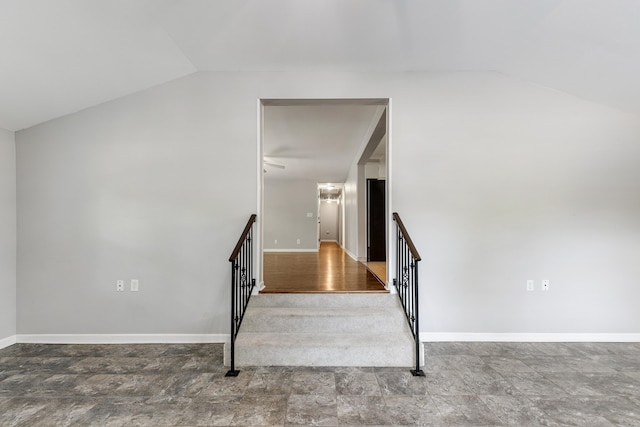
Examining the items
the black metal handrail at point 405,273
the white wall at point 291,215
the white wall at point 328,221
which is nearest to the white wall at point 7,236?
the black metal handrail at point 405,273

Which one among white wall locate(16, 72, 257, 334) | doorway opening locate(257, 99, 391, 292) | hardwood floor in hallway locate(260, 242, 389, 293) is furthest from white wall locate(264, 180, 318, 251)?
white wall locate(16, 72, 257, 334)

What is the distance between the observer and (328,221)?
1489 centimetres

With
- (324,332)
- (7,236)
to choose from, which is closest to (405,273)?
(324,332)

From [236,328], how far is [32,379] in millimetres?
1569

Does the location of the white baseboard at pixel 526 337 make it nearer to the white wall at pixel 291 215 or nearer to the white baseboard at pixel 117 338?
the white baseboard at pixel 117 338

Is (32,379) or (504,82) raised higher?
(504,82)

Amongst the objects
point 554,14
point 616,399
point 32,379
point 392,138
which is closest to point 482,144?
point 392,138

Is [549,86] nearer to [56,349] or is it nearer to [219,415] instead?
[219,415]

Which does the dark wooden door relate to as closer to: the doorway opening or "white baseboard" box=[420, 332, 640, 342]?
the doorway opening

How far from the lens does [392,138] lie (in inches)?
126

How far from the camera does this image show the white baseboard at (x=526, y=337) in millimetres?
3109

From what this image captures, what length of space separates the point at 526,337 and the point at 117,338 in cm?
419

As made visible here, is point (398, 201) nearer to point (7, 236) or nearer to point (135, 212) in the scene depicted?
point (135, 212)

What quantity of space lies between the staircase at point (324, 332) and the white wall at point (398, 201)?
47cm
